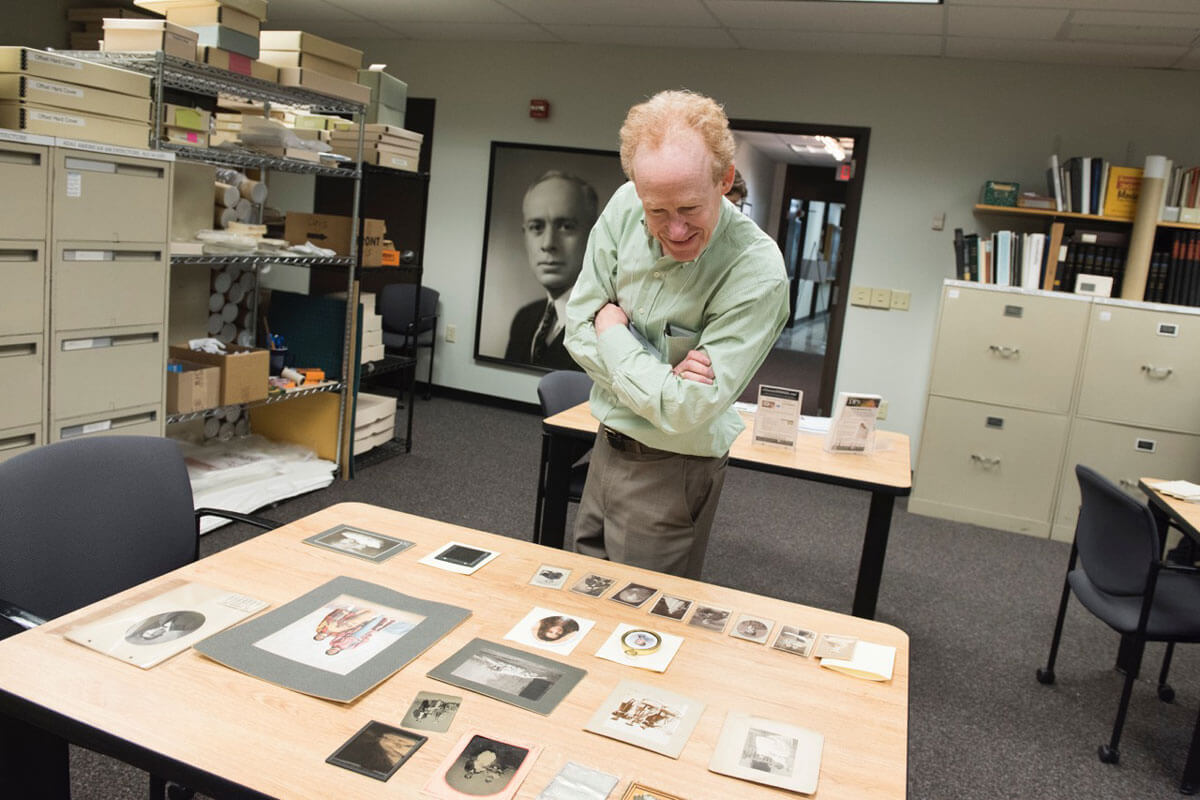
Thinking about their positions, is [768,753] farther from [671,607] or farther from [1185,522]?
[1185,522]

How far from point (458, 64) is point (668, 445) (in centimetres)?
520

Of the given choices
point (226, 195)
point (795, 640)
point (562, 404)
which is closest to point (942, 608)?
point (562, 404)

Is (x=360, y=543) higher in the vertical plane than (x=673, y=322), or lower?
lower

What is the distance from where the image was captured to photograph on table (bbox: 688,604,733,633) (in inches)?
54.1

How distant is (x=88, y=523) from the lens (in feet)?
5.32

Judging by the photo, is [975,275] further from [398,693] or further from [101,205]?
[398,693]

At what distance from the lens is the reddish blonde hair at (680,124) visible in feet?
4.36

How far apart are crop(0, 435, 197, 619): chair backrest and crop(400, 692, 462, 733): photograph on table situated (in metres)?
0.88

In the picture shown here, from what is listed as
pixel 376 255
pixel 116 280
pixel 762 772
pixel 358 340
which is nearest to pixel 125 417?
pixel 116 280

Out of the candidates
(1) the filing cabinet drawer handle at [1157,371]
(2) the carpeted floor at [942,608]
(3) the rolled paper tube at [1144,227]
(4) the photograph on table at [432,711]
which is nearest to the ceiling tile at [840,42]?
(3) the rolled paper tube at [1144,227]

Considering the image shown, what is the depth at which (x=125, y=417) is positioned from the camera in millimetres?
3016

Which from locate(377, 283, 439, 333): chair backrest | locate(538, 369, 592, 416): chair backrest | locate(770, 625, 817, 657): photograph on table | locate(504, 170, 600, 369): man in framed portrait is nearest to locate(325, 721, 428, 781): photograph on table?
locate(770, 625, 817, 657): photograph on table

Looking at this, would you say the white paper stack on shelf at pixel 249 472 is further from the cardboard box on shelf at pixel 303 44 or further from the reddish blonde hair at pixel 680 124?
the reddish blonde hair at pixel 680 124

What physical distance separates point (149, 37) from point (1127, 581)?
365 centimetres
